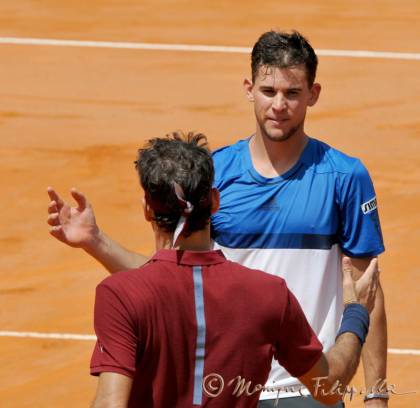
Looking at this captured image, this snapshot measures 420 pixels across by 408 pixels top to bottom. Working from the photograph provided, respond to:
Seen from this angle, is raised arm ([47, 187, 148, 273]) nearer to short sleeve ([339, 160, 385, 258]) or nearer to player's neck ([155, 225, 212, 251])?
player's neck ([155, 225, 212, 251])

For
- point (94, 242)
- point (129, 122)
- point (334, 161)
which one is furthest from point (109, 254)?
point (129, 122)

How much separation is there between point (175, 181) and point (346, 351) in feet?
2.79

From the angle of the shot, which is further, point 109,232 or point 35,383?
point 109,232

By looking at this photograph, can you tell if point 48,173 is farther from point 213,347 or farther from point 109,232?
point 213,347

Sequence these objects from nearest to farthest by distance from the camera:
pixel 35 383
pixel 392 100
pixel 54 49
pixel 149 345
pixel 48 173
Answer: pixel 149 345 → pixel 35 383 → pixel 48 173 → pixel 392 100 → pixel 54 49

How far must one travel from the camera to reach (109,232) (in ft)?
32.9

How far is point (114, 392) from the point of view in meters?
4.15

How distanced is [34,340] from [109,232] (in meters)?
1.39

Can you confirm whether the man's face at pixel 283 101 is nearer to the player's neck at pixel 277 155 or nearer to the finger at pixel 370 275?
the player's neck at pixel 277 155

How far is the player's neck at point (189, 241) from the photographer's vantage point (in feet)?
14.4

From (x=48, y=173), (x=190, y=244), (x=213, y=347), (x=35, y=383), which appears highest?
(x=190, y=244)

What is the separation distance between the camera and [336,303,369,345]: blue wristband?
457 cm

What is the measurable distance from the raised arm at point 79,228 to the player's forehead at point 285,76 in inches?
42.2

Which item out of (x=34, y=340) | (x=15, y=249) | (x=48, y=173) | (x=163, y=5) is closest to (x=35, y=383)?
(x=34, y=340)
